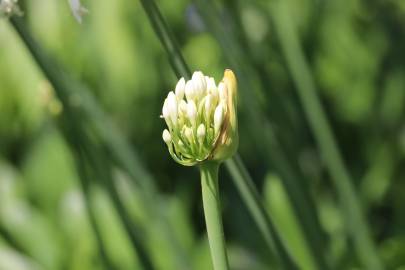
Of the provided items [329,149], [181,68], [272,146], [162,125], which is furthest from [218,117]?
[162,125]

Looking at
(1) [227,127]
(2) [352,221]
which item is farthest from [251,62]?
(1) [227,127]

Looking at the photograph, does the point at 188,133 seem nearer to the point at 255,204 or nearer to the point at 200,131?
the point at 200,131

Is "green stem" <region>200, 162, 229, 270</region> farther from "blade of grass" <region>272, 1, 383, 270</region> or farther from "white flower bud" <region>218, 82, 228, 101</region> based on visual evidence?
"blade of grass" <region>272, 1, 383, 270</region>

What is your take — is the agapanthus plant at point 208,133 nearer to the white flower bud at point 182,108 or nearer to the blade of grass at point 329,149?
the white flower bud at point 182,108

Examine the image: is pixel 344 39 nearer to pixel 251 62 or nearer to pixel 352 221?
pixel 251 62

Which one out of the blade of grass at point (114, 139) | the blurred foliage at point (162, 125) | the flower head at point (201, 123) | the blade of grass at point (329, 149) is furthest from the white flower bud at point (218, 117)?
the blurred foliage at point (162, 125)

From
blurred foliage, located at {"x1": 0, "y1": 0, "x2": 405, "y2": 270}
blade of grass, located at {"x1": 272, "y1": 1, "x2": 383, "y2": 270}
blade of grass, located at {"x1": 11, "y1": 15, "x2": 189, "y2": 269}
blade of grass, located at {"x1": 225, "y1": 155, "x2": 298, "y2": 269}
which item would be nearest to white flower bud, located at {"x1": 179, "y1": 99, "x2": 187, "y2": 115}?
blade of grass, located at {"x1": 225, "y1": 155, "x2": 298, "y2": 269}
